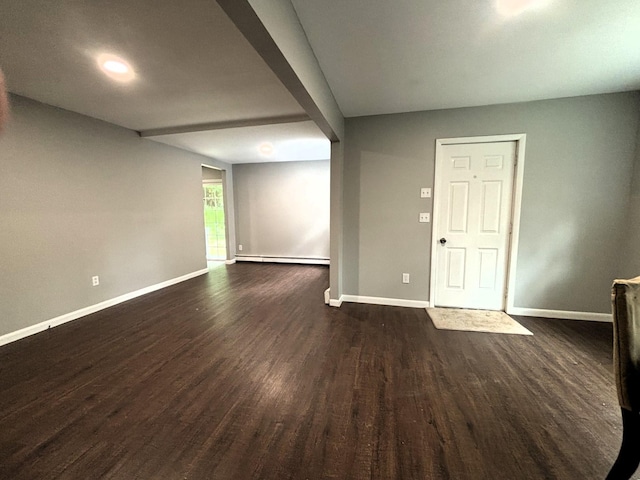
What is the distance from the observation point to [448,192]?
10.0 feet

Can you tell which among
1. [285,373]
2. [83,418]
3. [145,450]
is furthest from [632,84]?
[83,418]

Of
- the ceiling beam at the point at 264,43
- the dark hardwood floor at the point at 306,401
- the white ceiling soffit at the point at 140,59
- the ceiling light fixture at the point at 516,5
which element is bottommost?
the dark hardwood floor at the point at 306,401

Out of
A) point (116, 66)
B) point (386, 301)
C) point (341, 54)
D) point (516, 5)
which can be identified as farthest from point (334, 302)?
point (116, 66)

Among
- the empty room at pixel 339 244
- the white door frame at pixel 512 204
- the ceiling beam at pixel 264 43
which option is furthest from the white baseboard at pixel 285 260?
the ceiling beam at pixel 264 43

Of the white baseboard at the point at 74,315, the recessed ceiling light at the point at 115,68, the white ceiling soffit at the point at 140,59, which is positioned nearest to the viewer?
the white ceiling soffit at the point at 140,59

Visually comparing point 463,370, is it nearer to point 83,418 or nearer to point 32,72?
point 83,418

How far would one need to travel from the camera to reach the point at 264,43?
1.25 m

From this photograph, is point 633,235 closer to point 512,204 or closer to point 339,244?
point 512,204

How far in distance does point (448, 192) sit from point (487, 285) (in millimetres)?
1257

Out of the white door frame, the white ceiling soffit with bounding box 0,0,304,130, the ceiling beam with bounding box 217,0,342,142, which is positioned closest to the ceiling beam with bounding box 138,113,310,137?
the white ceiling soffit with bounding box 0,0,304,130

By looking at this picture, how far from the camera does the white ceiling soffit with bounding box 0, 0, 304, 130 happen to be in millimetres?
1478

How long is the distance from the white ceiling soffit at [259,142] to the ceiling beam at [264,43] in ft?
4.95

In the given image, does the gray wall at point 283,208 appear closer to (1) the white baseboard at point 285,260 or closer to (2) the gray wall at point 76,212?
(1) the white baseboard at point 285,260

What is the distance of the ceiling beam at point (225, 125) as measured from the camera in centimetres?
312
